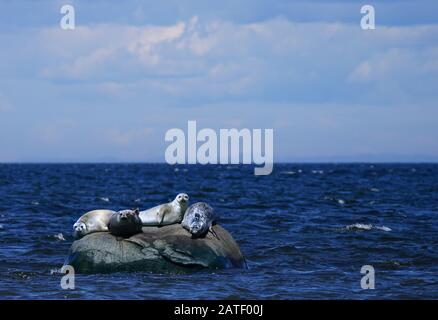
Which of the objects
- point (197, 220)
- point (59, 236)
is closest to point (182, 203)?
point (197, 220)

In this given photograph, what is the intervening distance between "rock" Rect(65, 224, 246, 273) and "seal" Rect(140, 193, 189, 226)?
625 mm

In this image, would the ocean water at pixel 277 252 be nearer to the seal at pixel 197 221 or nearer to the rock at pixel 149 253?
the rock at pixel 149 253

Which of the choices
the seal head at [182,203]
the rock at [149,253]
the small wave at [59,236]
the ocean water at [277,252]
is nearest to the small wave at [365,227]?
the ocean water at [277,252]

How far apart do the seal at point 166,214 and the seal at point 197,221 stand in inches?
21.0

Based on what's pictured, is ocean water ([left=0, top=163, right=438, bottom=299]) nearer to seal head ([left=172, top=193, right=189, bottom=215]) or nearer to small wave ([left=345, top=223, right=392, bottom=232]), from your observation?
small wave ([left=345, top=223, right=392, bottom=232])

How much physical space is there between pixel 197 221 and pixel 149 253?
1.36m

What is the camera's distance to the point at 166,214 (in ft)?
72.9

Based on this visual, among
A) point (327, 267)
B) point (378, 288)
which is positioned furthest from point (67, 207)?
point (378, 288)

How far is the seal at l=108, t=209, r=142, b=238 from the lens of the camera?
69.4 feet

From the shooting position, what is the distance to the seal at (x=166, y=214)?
2219 cm

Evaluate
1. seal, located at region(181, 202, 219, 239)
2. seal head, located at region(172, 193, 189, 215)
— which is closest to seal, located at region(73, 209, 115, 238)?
seal head, located at region(172, 193, 189, 215)

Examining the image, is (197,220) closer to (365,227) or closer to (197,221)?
(197,221)

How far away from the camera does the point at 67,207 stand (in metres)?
45.4
